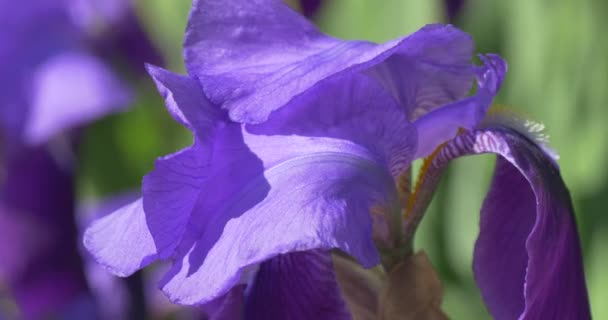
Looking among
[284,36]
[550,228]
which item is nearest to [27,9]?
[284,36]

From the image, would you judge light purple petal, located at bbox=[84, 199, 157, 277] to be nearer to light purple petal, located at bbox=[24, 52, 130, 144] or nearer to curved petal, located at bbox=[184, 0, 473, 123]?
curved petal, located at bbox=[184, 0, 473, 123]

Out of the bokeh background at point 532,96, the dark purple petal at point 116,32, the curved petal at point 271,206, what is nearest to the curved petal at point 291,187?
the curved petal at point 271,206

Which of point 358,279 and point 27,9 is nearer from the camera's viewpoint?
point 358,279

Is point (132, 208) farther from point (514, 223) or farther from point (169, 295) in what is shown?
point (514, 223)

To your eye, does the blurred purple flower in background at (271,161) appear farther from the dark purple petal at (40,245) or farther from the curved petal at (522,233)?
the dark purple petal at (40,245)

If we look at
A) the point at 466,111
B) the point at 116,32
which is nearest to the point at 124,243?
the point at 466,111

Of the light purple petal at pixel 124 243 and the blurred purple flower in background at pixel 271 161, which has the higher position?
the blurred purple flower in background at pixel 271 161
